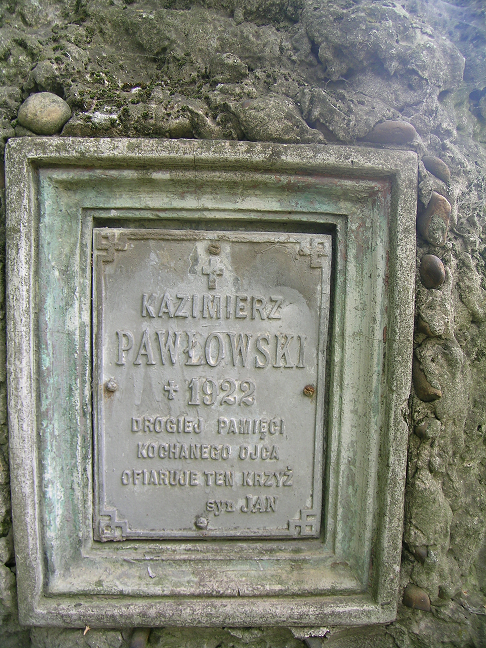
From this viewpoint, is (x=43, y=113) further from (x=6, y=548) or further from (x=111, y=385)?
(x=6, y=548)

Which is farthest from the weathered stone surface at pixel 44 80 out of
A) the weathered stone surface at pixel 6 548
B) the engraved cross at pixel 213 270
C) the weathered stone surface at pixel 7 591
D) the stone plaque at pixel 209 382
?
the weathered stone surface at pixel 7 591

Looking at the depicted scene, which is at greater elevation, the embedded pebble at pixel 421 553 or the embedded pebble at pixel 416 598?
the embedded pebble at pixel 421 553

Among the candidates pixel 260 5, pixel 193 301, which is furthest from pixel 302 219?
pixel 260 5

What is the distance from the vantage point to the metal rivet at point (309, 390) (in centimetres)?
173

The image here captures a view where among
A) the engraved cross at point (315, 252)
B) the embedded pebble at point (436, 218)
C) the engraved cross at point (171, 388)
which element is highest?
the embedded pebble at point (436, 218)

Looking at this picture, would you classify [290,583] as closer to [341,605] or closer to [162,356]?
[341,605]

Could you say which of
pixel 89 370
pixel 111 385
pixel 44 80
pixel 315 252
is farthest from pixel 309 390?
pixel 44 80

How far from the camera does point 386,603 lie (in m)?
1.66

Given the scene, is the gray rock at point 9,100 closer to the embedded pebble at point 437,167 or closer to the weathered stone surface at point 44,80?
the weathered stone surface at point 44,80

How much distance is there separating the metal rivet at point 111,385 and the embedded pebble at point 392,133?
5.15ft

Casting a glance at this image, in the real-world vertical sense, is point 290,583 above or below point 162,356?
below

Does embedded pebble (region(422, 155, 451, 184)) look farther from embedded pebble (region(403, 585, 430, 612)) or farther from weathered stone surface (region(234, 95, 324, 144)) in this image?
embedded pebble (region(403, 585, 430, 612))

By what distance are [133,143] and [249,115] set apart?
19.9 inches

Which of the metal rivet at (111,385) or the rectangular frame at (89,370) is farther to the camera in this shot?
the metal rivet at (111,385)
